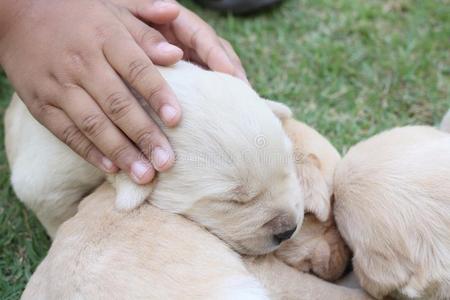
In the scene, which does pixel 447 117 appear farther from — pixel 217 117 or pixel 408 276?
pixel 217 117

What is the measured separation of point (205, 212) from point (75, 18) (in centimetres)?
108

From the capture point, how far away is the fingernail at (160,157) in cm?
247

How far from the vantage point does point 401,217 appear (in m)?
2.59

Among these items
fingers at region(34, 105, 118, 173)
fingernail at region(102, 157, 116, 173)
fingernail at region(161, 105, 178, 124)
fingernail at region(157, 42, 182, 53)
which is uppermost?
fingernail at region(157, 42, 182, 53)

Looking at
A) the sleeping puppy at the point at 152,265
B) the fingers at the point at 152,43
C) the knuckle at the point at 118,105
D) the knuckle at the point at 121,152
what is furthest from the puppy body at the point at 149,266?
the fingers at the point at 152,43

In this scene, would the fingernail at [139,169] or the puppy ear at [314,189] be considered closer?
the fingernail at [139,169]

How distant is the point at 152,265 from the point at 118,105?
0.68 m

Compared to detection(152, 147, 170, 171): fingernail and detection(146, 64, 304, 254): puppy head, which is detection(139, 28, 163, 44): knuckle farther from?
detection(152, 147, 170, 171): fingernail

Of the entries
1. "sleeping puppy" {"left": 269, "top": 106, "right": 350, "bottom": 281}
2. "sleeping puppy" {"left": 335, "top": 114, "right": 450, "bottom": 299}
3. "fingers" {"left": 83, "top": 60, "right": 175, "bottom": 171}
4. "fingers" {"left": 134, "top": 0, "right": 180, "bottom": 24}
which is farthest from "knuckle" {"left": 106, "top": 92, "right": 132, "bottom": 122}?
"sleeping puppy" {"left": 335, "top": 114, "right": 450, "bottom": 299}

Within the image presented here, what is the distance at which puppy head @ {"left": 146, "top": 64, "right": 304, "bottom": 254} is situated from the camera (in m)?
2.47

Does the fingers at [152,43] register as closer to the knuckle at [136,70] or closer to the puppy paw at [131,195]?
the knuckle at [136,70]

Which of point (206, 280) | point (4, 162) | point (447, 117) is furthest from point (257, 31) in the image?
point (206, 280)

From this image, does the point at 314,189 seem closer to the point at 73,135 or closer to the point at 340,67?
the point at 73,135

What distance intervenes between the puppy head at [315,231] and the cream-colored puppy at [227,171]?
0.17 meters
